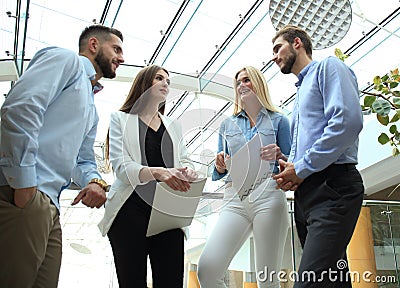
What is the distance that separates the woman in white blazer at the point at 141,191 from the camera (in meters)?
1.63

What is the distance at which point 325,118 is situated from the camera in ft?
5.28

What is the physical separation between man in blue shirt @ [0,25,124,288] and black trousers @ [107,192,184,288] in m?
0.17

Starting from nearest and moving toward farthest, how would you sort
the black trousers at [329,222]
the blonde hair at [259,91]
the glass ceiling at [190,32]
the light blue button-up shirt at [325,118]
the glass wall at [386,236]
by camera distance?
the black trousers at [329,222] < the light blue button-up shirt at [325,118] < the blonde hair at [259,91] < the glass wall at [386,236] < the glass ceiling at [190,32]

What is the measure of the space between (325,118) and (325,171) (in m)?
0.20

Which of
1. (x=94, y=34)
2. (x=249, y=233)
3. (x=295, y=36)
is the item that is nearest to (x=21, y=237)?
(x=94, y=34)

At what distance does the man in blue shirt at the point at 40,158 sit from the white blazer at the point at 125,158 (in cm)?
13

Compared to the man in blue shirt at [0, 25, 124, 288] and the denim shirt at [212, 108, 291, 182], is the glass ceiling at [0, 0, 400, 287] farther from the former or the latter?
the man in blue shirt at [0, 25, 124, 288]

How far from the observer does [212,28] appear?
5.89m

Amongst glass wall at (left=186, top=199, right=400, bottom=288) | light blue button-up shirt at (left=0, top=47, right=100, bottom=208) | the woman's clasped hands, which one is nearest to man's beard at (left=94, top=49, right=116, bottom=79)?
light blue button-up shirt at (left=0, top=47, right=100, bottom=208)

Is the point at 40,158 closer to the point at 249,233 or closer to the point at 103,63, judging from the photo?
the point at 103,63

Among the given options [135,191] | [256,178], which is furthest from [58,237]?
[256,178]

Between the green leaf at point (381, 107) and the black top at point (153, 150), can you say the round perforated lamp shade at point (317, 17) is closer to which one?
the green leaf at point (381, 107)

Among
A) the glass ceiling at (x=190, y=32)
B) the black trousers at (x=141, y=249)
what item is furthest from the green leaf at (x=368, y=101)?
the glass ceiling at (x=190, y=32)

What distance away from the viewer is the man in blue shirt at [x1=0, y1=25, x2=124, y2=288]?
112cm
